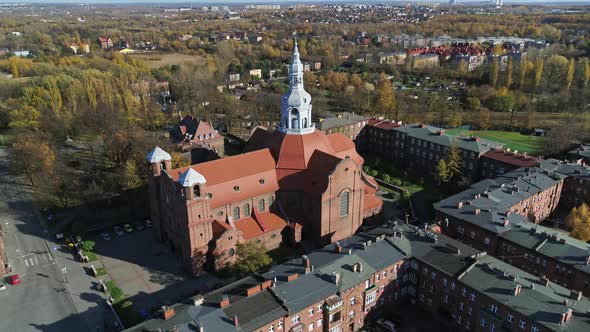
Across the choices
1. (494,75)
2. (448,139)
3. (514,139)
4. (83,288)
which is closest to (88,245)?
(83,288)

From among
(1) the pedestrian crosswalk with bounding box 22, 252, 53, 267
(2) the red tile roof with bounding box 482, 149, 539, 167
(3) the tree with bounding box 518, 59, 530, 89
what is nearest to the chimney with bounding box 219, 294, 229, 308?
(1) the pedestrian crosswalk with bounding box 22, 252, 53, 267

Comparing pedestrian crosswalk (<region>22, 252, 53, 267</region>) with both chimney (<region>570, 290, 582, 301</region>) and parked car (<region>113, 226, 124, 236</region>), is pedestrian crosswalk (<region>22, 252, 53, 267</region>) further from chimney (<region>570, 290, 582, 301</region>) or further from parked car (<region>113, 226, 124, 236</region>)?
chimney (<region>570, 290, 582, 301</region>)

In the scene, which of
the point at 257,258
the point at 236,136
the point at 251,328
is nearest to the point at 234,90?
the point at 236,136

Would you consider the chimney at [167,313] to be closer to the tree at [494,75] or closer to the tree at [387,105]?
the tree at [387,105]

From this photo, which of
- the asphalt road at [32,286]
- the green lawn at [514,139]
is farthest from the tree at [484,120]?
the asphalt road at [32,286]

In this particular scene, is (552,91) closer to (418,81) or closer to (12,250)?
(418,81)

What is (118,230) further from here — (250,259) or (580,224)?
(580,224)
